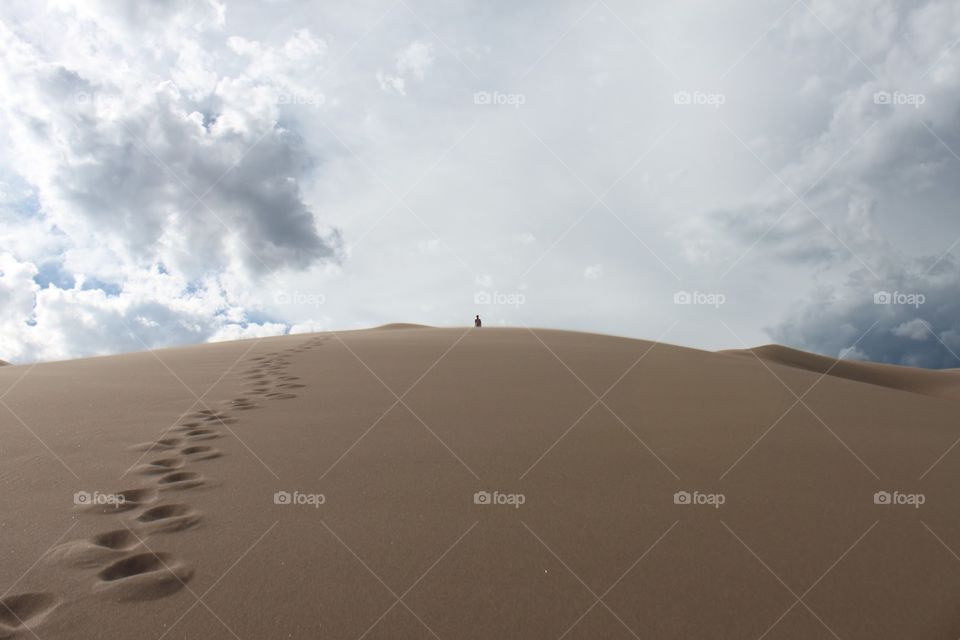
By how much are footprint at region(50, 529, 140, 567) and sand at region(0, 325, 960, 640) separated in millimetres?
11

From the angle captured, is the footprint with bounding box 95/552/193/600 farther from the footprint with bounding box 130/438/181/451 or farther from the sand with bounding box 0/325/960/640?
the footprint with bounding box 130/438/181/451

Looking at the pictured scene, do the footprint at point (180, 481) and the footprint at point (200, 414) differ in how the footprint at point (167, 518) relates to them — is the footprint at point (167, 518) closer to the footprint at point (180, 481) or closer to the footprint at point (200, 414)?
the footprint at point (180, 481)

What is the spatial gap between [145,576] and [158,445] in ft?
5.78

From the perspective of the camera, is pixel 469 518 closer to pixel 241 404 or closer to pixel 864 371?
pixel 241 404

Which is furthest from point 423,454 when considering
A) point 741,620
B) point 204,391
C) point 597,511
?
point 204,391

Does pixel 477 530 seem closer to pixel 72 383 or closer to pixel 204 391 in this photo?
pixel 204 391

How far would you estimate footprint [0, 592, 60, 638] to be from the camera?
1.80 metres

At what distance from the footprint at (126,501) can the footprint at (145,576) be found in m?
0.53

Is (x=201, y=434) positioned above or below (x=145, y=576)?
above

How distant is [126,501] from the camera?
8.95 ft

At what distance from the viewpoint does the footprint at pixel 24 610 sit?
180 centimetres

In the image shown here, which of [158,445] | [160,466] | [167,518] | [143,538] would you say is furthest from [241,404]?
[143,538]

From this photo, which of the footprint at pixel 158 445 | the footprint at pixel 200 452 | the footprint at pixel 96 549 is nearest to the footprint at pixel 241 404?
the footprint at pixel 158 445

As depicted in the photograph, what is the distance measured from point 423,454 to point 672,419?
7.35 ft
